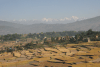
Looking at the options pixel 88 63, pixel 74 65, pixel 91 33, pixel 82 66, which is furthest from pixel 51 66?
pixel 91 33

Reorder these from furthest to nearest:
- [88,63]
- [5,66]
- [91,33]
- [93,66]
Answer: [91,33] → [5,66] → [88,63] → [93,66]

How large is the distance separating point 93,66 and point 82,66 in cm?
64

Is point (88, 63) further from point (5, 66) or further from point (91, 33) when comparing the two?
point (91, 33)

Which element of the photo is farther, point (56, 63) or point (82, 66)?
point (56, 63)

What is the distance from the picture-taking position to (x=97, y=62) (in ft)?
23.7

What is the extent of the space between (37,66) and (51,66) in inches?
37.7

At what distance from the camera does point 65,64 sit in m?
7.36

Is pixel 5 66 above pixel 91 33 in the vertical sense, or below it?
below

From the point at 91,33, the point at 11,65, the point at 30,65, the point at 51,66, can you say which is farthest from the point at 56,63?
the point at 91,33

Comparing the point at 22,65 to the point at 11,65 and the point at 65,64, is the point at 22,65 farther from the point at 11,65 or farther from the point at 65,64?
the point at 65,64

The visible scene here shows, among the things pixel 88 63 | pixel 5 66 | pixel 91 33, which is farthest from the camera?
pixel 91 33

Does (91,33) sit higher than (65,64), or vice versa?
(91,33)

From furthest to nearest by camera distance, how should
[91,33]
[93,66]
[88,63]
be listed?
[91,33] < [88,63] < [93,66]

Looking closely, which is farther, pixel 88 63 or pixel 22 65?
pixel 22 65
